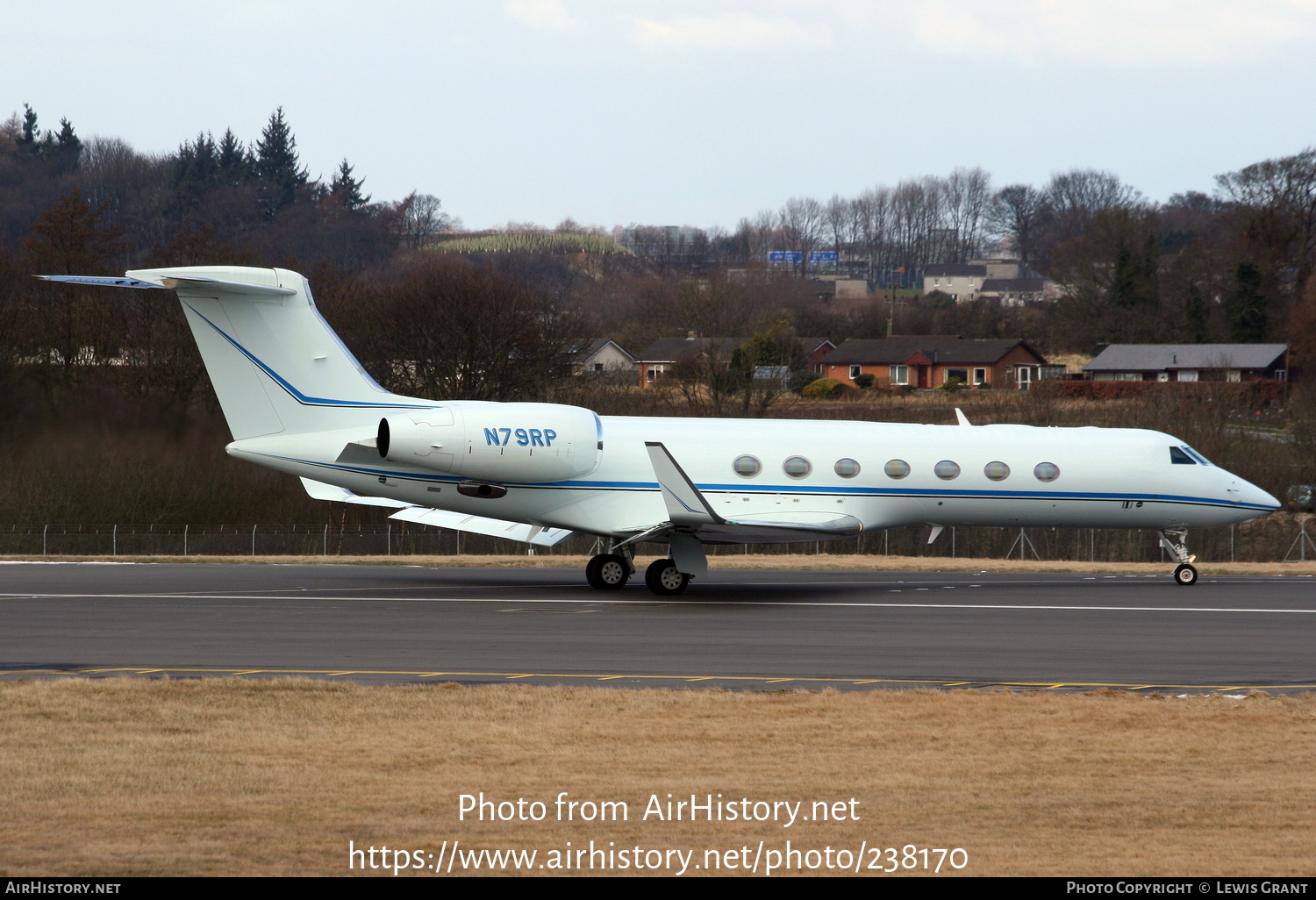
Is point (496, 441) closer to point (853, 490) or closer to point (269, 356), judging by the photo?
point (269, 356)

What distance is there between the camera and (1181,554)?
23.8 meters

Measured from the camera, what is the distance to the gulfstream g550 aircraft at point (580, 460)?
66.7 ft

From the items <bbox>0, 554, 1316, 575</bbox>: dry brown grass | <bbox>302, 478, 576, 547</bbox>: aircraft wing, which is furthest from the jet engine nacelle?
<bbox>0, 554, 1316, 575</bbox>: dry brown grass

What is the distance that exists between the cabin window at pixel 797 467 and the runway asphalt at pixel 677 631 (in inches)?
80.6

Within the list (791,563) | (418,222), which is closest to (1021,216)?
(418,222)

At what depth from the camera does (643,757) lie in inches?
370

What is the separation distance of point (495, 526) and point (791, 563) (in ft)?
29.2

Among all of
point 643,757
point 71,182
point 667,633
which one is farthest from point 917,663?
point 71,182

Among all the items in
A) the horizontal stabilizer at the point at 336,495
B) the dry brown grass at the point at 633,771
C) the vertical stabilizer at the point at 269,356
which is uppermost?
the vertical stabilizer at the point at 269,356

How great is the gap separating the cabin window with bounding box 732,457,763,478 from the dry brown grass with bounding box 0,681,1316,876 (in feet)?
31.2

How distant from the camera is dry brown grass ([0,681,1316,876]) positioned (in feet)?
22.8

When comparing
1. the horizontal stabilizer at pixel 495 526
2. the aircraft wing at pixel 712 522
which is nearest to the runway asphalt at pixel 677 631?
the horizontal stabilizer at pixel 495 526

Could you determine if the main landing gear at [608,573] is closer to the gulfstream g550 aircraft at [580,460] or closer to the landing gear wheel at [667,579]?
the gulfstream g550 aircraft at [580,460]

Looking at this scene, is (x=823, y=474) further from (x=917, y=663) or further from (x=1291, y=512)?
(x=1291, y=512)
